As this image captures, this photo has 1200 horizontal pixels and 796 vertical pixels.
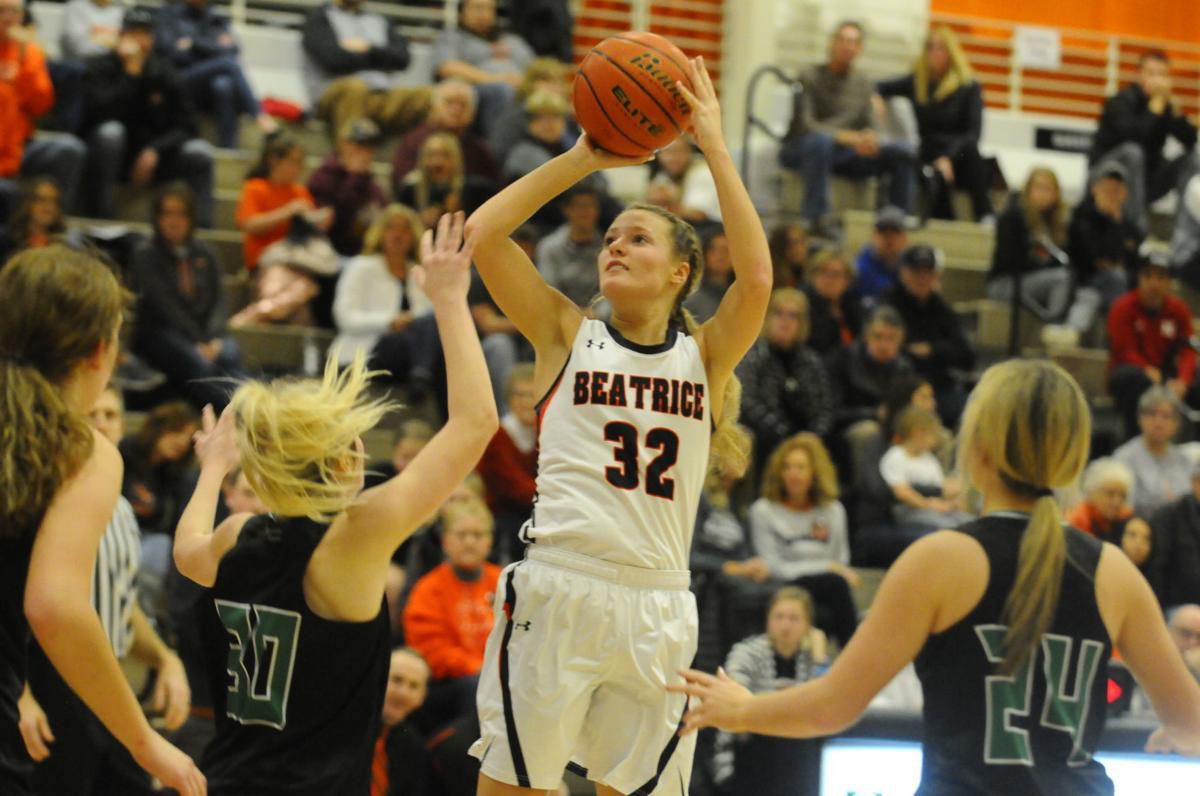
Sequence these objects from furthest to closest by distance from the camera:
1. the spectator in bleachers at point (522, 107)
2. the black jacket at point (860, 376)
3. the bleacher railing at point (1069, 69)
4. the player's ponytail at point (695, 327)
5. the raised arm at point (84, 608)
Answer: the bleacher railing at point (1069, 69)
the spectator in bleachers at point (522, 107)
the black jacket at point (860, 376)
the player's ponytail at point (695, 327)
the raised arm at point (84, 608)

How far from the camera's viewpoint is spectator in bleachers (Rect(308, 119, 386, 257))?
10070 millimetres

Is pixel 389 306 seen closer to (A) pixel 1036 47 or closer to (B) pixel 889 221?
(B) pixel 889 221

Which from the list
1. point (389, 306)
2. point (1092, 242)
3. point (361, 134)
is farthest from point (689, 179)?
point (1092, 242)

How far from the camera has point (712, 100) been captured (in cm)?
435

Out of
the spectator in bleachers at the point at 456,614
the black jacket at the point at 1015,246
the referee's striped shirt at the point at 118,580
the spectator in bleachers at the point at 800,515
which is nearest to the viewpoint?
the referee's striped shirt at the point at 118,580

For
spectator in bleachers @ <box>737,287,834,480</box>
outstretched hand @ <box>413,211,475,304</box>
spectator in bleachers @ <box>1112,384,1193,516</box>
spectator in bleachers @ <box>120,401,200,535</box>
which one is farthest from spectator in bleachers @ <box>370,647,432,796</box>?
spectator in bleachers @ <box>1112,384,1193,516</box>

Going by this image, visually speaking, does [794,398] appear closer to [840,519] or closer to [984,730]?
[840,519]

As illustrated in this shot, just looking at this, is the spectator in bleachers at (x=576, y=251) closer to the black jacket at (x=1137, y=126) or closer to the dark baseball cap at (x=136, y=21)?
the dark baseball cap at (x=136, y=21)

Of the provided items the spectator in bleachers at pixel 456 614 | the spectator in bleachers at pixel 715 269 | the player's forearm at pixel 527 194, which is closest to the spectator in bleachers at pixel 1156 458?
the spectator in bleachers at pixel 715 269

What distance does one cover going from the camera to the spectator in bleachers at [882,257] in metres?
11.2

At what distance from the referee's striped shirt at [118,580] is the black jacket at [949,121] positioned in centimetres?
862

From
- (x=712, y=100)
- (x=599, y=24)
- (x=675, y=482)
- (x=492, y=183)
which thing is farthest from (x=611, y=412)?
(x=599, y=24)

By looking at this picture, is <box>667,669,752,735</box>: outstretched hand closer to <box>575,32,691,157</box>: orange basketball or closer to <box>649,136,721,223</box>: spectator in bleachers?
<box>575,32,691,157</box>: orange basketball

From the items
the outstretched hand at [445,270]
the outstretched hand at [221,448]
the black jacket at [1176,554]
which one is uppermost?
the outstretched hand at [445,270]
